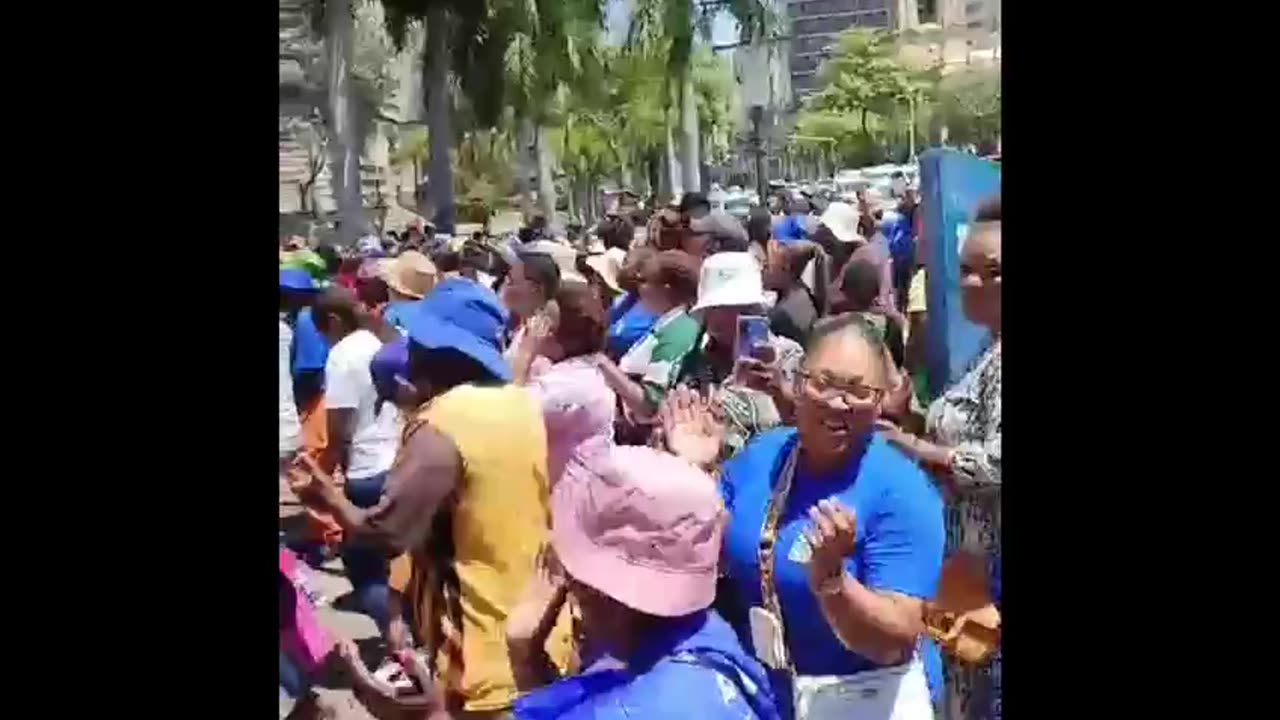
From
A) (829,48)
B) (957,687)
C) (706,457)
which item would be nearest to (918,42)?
(829,48)

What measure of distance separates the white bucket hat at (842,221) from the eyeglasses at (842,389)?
25 centimetres

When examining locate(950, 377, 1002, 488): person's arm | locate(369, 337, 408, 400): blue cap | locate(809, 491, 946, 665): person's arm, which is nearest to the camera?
locate(809, 491, 946, 665): person's arm

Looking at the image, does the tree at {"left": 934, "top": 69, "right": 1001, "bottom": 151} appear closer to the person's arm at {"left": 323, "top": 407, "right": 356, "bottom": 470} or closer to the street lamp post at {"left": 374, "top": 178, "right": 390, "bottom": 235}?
the street lamp post at {"left": 374, "top": 178, "right": 390, "bottom": 235}

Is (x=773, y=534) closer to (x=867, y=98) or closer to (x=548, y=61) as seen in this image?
(x=867, y=98)

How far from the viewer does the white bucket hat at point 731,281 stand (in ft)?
9.66

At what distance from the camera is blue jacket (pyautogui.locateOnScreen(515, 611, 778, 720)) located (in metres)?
2.60

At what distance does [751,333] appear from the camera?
2.94 metres

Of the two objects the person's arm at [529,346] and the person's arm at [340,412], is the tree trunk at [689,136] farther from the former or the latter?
the person's arm at [340,412]

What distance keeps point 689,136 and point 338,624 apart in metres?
1.06

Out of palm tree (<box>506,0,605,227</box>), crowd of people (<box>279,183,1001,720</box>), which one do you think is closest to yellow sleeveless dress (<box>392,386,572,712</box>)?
crowd of people (<box>279,183,1001,720</box>)
